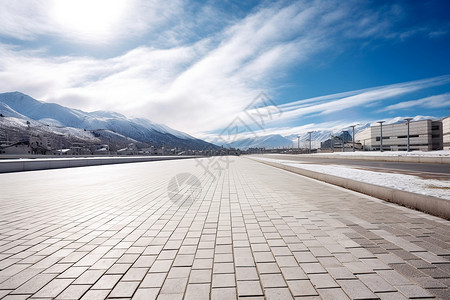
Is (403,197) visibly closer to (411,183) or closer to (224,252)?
(411,183)

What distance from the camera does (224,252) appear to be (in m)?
3.31

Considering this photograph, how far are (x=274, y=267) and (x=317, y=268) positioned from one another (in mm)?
507

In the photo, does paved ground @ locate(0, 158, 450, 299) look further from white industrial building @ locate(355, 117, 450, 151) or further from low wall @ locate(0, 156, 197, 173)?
white industrial building @ locate(355, 117, 450, 151)

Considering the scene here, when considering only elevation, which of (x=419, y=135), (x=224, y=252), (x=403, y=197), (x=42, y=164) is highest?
(x=419, y=135)

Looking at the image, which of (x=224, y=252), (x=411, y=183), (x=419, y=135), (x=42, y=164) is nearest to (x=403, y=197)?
(x=411, y=183)

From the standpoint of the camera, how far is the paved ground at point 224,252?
7.96 ft

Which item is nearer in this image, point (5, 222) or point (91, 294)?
point (91, 294)

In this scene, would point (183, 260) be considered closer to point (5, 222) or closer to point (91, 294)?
point (91, 294)

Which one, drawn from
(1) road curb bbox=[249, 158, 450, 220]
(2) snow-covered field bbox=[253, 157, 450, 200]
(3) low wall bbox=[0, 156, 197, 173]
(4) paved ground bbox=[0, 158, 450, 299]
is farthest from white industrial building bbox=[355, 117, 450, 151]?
(3) low wall bbox=[0, 156, 197, 173]

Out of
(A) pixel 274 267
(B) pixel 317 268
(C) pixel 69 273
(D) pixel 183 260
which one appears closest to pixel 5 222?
(C) pixel 69 273

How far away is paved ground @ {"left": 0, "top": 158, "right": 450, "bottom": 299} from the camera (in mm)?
2426

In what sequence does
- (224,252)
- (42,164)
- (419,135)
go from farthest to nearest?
(419,135) → (42,164) → (224,252)

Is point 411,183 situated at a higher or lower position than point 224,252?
higher

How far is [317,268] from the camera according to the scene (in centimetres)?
281
